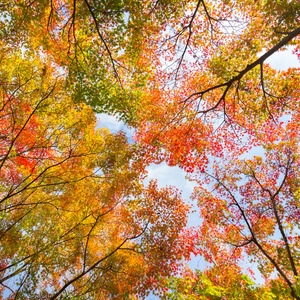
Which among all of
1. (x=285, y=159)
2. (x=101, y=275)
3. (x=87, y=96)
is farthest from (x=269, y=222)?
(x=87, y=96)

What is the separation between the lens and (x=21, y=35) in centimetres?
705

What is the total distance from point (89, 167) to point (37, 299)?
5920mm

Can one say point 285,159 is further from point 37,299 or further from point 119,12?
point 37,299

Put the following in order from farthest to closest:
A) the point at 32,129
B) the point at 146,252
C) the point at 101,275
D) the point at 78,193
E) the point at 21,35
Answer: the point at 32,129, the point at 78,193, the point at 146,252, the point at 21,35, the point at 101,275

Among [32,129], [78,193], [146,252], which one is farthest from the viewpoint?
[32,129]

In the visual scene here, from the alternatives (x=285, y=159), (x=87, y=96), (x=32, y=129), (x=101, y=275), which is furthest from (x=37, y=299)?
(x=285, y=159)

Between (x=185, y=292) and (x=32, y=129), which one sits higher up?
(x=32, y=129)

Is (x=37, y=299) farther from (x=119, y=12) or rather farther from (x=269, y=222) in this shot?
(x=269, y=222)

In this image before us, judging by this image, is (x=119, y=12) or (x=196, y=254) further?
(x=196, y=254)

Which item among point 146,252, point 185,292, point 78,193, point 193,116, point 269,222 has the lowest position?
point 185,292

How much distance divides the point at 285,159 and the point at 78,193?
12.2 m

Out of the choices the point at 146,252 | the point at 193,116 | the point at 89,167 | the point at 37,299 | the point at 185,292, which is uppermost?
the point at 193,116

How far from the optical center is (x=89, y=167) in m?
9.49

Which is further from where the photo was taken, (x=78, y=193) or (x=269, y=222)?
(x=269, y=222)
